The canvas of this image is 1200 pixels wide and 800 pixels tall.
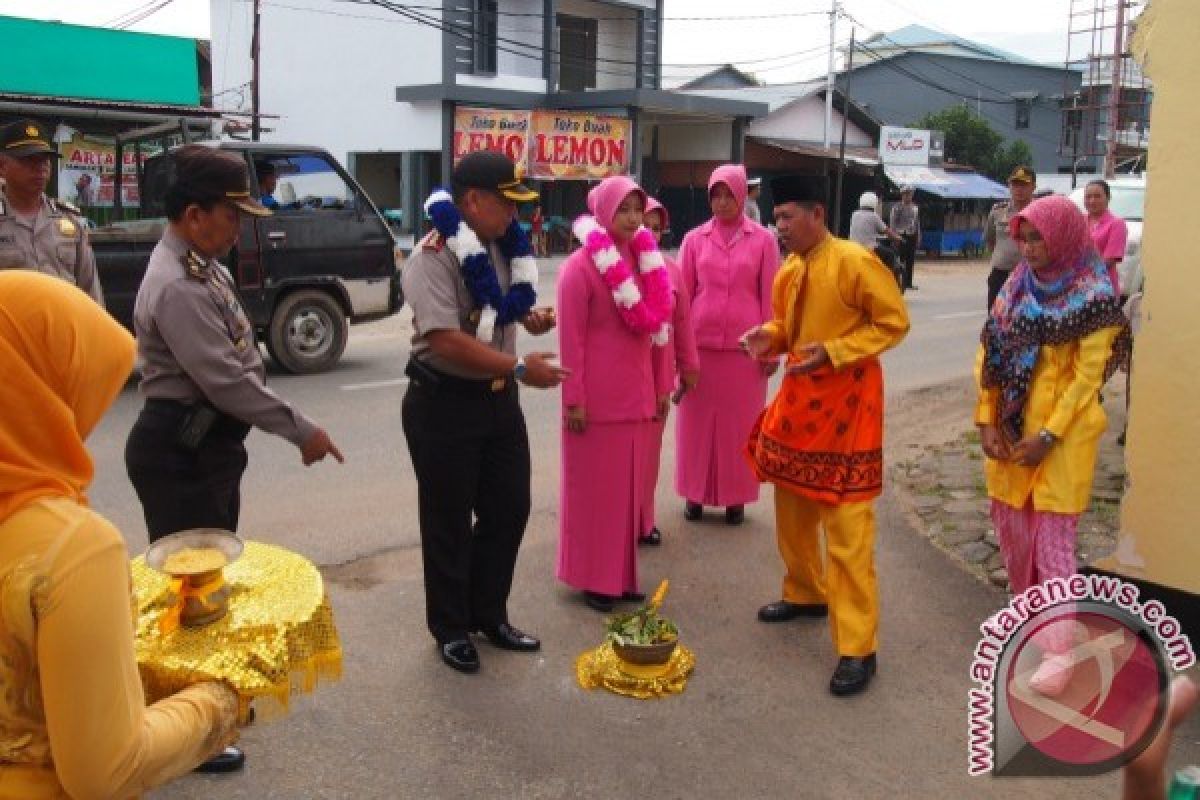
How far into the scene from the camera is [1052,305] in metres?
3.87

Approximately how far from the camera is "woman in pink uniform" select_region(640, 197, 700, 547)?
5.10 metres

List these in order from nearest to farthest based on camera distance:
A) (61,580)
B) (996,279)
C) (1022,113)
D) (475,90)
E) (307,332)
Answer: (61,580) < (307,332) < (996,279) < (475,90) < (1022,113)

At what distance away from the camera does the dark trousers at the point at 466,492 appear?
384 cm

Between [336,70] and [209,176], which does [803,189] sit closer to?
[209,176]

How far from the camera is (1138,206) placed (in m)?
12.5

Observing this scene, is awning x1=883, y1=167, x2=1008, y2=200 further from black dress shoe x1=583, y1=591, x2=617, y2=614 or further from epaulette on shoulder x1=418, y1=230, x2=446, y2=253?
epaulette on shoulder x1=418, y1=230, x2=446, y2=253

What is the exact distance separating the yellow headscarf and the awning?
30308mm

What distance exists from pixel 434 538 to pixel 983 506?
138 inches

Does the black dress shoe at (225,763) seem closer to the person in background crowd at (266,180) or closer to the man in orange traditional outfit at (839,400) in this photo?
the man in orange traditional outfit at (839,400)

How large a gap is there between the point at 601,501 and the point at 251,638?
2.67 meters

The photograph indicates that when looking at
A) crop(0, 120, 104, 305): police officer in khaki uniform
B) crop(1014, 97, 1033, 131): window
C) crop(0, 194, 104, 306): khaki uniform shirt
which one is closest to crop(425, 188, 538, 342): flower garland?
crop(0, 194, 104, 306): khaki uniform shirt

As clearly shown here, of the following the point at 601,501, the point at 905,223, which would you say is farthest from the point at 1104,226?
the point at 905,223

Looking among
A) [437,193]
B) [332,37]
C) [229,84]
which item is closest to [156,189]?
[437,193]

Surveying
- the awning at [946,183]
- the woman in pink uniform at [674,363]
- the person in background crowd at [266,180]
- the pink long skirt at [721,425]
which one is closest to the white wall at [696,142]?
the awning at [946,183]
